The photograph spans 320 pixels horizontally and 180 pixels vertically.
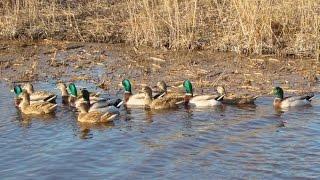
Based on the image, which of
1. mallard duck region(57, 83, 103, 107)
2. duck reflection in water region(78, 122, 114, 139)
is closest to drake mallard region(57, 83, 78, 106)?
mallard duck region(57, 83, 103, 107)

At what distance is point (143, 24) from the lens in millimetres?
18797

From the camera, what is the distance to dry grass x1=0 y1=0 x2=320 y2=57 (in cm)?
1736

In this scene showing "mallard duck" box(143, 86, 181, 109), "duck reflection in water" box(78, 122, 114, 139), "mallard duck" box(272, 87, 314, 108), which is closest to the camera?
"duck reflection in water" box(78, 122, 114, 139)

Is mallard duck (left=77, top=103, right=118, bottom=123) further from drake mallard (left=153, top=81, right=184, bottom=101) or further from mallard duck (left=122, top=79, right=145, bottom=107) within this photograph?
drake mallard (left=153, top=81, right=184, bottom=101)

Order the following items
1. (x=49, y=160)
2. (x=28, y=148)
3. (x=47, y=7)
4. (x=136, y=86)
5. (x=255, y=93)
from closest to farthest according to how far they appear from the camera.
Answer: (x=49, y=160), (x=28, y=148), (x=255, y=93), (x=136, y=86), (x=47, y=7)

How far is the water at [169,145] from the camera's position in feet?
30.8

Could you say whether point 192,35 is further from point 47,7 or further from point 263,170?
point 263,170

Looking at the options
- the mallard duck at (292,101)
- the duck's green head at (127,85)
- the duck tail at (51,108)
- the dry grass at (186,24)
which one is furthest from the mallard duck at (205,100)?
the dry grass at (186,24)

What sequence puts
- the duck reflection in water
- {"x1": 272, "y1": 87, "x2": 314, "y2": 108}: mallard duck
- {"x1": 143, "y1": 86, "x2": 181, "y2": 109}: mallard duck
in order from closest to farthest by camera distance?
the duck reflection in water → {"x1": 272, "y1": 87, "x2": 314, "y2": 108}: mallard duck → {"x1": 143, "y1": 86, "x2": 181, "y2": 109}: mallard duck

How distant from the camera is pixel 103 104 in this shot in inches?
520

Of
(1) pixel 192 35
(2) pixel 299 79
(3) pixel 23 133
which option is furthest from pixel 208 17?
(3) pixel 23 133

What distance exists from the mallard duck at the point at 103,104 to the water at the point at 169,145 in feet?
1.00

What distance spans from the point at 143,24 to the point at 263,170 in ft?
33.4

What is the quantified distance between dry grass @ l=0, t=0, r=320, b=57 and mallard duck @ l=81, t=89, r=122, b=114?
517cm
